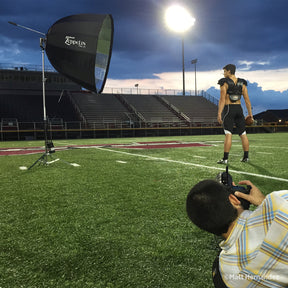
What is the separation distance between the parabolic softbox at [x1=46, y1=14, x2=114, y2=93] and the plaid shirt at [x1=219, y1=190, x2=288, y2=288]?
3032 mm

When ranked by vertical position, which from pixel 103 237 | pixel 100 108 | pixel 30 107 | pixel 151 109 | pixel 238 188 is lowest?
pixel 103 237

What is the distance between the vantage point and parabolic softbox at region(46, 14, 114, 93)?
11.0 feet

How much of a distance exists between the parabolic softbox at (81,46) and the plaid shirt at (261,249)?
3032mm

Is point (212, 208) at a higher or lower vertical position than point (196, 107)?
lower

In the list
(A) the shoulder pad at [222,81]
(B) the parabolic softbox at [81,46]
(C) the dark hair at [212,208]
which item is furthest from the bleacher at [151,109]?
(C) the dark hair at [212,208]

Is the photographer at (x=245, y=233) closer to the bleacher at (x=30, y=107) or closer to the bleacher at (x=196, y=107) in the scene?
the bleacher at (x=30, y=107)

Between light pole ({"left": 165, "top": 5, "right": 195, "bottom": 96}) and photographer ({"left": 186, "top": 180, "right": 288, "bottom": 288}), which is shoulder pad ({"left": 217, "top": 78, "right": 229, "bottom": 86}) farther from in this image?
light pole ({"left": 165, "top": 5, "right": 195, "bottom": 96})

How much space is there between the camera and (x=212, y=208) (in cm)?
94

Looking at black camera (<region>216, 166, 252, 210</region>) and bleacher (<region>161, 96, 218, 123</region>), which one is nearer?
black camera (<region>216, 166, 252, 210</region>)

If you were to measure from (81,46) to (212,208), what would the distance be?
9.88 feet

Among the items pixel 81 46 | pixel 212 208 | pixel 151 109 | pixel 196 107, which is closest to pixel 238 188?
pixel 212 208

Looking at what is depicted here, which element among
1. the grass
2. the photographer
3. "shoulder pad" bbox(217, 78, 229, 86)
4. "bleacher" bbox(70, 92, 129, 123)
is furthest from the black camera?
"bleacher" bbox(70, 92, 129, 123)

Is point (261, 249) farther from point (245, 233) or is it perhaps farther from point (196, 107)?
point (196, 107)

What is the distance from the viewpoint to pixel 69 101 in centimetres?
3244
